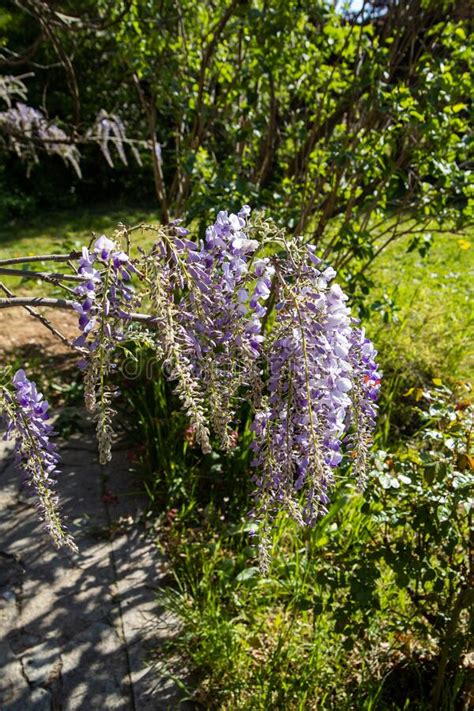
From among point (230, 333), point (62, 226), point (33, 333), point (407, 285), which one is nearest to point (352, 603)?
point (230, 333)

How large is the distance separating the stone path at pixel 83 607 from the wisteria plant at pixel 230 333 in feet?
4.05

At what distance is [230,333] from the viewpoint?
53.1 inches

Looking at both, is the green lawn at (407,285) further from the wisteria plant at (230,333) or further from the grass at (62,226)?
the wisteria plant at (230,333)

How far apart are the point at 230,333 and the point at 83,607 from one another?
5.72ft

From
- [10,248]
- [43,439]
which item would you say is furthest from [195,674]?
[10,248]

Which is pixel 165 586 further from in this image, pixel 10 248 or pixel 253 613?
pixel 10 248

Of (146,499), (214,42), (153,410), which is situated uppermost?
(214,42)

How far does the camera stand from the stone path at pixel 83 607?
2.26m

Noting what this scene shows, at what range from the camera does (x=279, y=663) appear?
226 centimetres

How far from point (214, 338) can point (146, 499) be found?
2054 millimetres

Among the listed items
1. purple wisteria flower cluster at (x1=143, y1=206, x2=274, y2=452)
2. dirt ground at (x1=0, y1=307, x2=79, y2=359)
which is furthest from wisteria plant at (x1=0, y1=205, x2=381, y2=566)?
dirt ground at (x1=0, y1=307, x2=79, y2=359)

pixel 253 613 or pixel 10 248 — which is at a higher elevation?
pixel 10 248

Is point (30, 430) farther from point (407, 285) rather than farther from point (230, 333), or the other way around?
point (407, 285)

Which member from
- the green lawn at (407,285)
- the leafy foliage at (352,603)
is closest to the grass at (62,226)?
the green lawn at (407,285)
